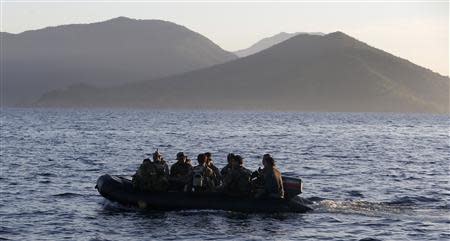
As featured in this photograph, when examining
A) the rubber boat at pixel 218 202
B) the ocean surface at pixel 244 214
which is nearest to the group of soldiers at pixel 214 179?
the rubber boat at pixel 218 202

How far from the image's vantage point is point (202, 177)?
2412 cm

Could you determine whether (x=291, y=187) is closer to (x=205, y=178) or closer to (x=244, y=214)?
(x=244, y=214)

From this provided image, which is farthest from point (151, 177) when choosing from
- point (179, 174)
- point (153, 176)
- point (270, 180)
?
point (270, 180)

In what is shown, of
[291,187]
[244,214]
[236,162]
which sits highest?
[236,162]

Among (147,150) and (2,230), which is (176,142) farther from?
(2,230)

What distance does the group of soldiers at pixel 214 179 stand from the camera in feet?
78.4

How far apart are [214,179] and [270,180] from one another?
1881mm

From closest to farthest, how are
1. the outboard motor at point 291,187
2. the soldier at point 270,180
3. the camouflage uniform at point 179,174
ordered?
the soldier at point 270,180 → the outboard motor at point 291,187 → the camouflage uniform at point 179,174

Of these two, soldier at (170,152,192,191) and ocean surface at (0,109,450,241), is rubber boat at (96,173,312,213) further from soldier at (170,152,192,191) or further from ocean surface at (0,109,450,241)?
soldier at (170,152,192,191)

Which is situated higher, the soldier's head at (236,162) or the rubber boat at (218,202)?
the soldier's head at (236,162)

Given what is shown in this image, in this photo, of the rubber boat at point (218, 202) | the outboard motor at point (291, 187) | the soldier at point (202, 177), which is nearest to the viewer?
the soldier at point (202, 177)

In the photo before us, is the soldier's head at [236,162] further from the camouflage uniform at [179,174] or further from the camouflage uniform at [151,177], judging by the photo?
the camouflage uniform at [151,177]

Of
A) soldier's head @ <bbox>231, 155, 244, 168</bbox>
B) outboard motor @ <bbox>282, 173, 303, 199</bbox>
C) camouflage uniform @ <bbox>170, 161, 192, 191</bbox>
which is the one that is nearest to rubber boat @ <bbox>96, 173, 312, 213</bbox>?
outboard motor @ <bbox>282, 173, 303, 199</bbox>

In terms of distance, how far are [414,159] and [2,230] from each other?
34.5 metres
